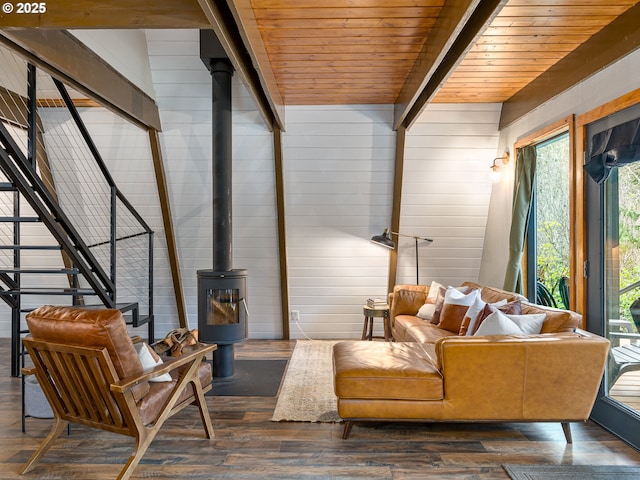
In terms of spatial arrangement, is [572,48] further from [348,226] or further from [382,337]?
[382,337]

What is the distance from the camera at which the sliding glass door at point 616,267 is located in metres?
2.68

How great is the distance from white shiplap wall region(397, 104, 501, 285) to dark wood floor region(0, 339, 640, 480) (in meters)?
2.44

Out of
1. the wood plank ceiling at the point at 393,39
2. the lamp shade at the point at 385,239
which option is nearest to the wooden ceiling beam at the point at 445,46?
the wood plank ceiling at the point at 393,39

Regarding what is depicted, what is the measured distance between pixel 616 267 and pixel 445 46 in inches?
69.7

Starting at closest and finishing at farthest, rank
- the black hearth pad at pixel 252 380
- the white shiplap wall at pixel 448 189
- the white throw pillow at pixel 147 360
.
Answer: the white throw pillow at pixel 147 360 → the black hearth pad at pixel 252 380 → the white shiplap wall at pixel 448 189

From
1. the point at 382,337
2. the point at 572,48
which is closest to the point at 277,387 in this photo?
the point at 382,337

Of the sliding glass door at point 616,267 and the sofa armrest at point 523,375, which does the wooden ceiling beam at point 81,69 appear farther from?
the sliding glass door at point 616,267

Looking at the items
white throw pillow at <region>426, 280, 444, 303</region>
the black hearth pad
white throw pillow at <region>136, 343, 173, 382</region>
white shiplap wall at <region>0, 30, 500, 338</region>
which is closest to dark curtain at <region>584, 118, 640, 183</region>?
white shiplap wall at <region>0, 30, 500, 338</region>

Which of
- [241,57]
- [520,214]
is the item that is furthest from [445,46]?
[520,214]

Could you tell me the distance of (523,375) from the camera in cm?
256

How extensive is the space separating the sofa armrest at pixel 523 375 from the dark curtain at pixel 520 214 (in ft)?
5.13

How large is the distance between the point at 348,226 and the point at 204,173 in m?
1.67

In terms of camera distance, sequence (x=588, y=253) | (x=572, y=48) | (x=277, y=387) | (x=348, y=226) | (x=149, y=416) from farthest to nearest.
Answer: (x=348, y=226) → (x=277, y=387) → (x=572, y=48) → (x=588, y=253) → (x=149, y=416)

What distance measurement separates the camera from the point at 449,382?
8.49 ft
